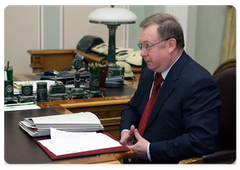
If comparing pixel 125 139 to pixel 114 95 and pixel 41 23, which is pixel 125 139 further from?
pixel 41 23

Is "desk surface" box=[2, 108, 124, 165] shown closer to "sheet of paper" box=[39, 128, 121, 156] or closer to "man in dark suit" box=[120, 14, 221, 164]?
"sheet of paper" box=[39, 128, 121, 156]

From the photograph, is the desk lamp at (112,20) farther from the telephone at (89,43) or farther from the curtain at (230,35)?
the curtain at (230,35)

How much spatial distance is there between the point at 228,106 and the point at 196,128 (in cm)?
33

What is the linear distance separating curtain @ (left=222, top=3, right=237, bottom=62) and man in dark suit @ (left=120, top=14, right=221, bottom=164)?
4.83 m

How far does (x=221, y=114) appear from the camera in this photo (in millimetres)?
2053

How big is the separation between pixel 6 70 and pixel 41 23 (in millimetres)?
4335

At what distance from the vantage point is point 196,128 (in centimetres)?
179

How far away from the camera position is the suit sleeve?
179 cm

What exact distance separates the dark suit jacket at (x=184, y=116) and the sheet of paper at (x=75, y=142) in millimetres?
301

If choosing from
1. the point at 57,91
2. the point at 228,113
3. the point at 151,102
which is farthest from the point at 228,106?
the point at 57,91

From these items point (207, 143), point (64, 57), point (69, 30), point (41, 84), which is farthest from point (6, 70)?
point (69, 30)

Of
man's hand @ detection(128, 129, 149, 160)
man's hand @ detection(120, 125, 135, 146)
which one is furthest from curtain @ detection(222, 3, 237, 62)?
man's hand @ detection(128, 129, 149, 160)

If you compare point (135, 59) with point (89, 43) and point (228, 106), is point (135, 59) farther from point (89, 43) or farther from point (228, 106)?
point (228, 106)

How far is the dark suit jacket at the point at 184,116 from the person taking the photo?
1.79 meters
